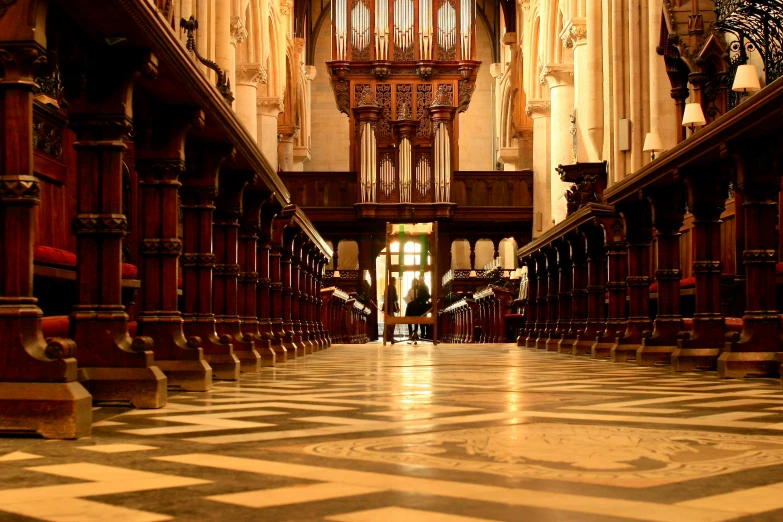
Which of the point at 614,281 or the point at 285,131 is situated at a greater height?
Result: the point at 285,131

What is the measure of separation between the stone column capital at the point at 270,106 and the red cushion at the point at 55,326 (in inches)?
866

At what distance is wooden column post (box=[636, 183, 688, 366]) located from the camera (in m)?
7.78

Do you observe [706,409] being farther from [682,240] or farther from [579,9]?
[579,9]

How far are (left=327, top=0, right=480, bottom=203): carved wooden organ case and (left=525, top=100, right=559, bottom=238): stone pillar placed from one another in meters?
1.84

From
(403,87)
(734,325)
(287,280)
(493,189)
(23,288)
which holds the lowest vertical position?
(734,325)

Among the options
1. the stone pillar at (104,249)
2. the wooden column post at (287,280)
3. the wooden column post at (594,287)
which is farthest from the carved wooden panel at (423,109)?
the stone pillar at (104,249)

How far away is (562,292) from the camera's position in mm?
12492

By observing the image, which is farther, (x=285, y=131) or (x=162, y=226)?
(x=285, y=131)

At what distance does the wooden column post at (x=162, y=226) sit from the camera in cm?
503

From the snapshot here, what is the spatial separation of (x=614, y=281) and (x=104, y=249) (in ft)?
21.0

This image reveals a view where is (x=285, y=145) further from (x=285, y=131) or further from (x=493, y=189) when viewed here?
(x=493, y=189)

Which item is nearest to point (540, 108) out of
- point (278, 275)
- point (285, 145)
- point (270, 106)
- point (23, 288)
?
point (270, 106)

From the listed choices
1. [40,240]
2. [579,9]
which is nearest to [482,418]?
[40,240]

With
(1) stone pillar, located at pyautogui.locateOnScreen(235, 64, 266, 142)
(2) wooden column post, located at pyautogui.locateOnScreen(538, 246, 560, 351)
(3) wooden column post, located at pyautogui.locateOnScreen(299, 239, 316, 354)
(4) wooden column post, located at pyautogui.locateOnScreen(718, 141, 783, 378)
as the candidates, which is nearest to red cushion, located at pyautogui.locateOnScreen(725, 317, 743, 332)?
(4) wooden column post, located at pyautogui.locateOnScreen(718, 141, 783, 378)
